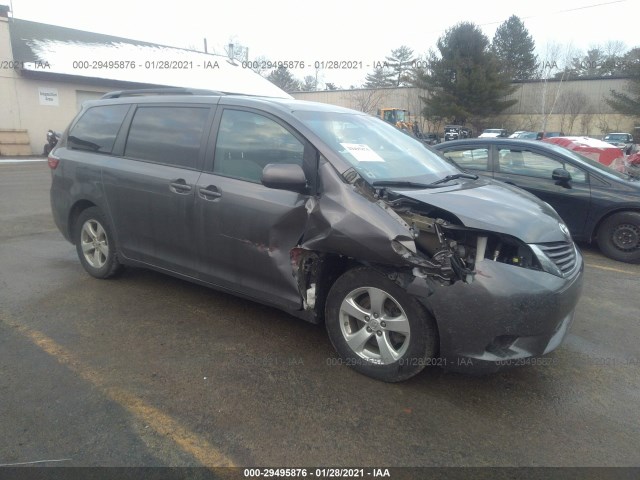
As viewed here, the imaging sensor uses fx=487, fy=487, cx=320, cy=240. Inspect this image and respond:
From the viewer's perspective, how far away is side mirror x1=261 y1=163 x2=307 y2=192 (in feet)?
10.5

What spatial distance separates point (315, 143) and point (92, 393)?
215 centimetres

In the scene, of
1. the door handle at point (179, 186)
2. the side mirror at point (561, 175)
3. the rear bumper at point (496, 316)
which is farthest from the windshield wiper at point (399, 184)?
the side mirror at point (561, 175)

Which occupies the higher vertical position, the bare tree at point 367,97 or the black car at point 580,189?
the bare tree at point 367,97

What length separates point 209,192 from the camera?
3770 mm

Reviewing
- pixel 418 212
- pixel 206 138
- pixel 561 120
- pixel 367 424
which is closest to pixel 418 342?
pixel 367 424

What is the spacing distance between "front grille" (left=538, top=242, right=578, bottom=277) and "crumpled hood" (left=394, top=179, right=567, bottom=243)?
39 mm

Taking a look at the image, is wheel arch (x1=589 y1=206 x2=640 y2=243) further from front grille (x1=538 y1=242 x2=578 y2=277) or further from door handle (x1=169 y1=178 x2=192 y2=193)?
door handle (x1=169 y1=178 x2=192 y2=193)

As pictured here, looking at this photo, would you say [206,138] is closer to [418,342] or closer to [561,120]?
[418,342]

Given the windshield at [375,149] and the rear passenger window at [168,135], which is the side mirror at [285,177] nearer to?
the windshield at [375,149]

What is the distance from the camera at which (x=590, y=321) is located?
4.27 metres

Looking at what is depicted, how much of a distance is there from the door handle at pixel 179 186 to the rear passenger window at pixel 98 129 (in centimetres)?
112

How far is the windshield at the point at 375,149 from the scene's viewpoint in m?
3.47

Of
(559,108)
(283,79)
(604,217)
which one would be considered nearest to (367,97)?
(559,108)

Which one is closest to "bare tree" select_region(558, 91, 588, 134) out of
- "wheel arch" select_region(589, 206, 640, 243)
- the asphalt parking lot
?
"wheel arch" select_region(589, 206, 640, 243)
